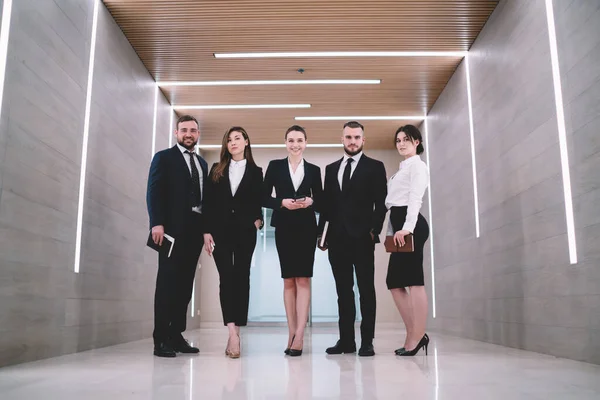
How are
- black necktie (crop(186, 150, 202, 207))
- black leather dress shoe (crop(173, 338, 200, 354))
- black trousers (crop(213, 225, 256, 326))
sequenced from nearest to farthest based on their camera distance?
black trousers (crop(213, 225, 256, 326))
black necktie (crop(186, 150, 202, 207))
black leather dress shoe (crop(173, 338, 200, 354))

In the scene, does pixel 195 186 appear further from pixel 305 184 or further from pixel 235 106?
pixel 235 106

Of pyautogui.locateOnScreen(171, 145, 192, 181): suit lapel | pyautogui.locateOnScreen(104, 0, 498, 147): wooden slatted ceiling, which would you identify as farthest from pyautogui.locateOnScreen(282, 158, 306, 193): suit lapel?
pyautogui.locateOnScreen(104, 0, 498, 147): wooden slatted ceiling

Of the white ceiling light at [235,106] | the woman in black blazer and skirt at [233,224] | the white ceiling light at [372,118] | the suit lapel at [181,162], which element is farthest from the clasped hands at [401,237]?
the white ceiling light at [372,118]

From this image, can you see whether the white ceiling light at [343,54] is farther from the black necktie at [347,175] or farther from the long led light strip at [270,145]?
the long led light strip at [270,145]

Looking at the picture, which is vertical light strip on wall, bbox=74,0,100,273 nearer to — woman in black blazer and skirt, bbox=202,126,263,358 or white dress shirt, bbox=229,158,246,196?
woman in black blazer and skirt, bbox=202,126,263,358

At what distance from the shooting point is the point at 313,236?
3.23 meters

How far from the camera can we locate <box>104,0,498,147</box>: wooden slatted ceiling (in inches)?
186

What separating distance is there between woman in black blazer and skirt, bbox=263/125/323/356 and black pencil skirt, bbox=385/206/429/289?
1.74ft

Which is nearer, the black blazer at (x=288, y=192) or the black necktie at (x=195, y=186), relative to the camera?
the black blazer at (x=288, y=192)

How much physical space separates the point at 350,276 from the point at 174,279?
1.15m

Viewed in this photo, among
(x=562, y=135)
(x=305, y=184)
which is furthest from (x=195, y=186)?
(x=562, y=135)

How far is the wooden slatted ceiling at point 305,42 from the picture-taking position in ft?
15.5

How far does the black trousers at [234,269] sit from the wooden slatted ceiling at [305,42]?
2.50 metres

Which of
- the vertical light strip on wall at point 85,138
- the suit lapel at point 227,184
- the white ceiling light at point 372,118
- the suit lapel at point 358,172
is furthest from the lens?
the white ceiling light at point 372,118
